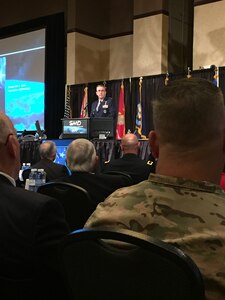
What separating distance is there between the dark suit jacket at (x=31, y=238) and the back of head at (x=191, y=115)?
41 cm

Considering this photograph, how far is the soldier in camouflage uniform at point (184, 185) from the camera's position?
2.86 ft

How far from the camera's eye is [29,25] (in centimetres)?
998

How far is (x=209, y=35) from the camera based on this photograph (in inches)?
285

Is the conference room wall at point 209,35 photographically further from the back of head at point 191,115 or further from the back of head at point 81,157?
the back of head at point 191,115

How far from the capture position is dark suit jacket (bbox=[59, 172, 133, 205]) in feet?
8.56

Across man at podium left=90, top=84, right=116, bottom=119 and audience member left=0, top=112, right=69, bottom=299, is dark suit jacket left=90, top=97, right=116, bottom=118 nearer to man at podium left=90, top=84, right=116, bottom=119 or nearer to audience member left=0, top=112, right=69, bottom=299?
man at podium left=90, top=84, right=116, bottom=119

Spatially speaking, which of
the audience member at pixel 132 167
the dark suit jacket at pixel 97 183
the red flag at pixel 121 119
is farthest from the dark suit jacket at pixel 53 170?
the red flag at pixel 121 119

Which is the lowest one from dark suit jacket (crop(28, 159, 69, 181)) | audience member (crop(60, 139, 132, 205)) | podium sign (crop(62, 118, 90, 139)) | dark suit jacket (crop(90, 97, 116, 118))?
dark suit jacket (crop(28, 159, 69, 181))

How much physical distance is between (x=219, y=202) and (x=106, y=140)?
5.50 meters

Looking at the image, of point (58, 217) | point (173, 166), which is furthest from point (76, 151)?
point (173, 166)

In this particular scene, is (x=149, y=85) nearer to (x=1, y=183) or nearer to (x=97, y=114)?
(x=97, y=114)

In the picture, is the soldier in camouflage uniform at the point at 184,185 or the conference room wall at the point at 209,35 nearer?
the soldier in camouflage uniform at the point at 184,185

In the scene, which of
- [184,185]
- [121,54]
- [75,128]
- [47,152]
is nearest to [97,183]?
[184,185]

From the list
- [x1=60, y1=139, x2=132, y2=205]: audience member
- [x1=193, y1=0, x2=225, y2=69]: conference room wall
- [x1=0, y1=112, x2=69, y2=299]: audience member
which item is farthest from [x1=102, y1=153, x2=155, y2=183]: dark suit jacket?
[x1=193, y1=0, x2=225, y2=69]: conference room wall
